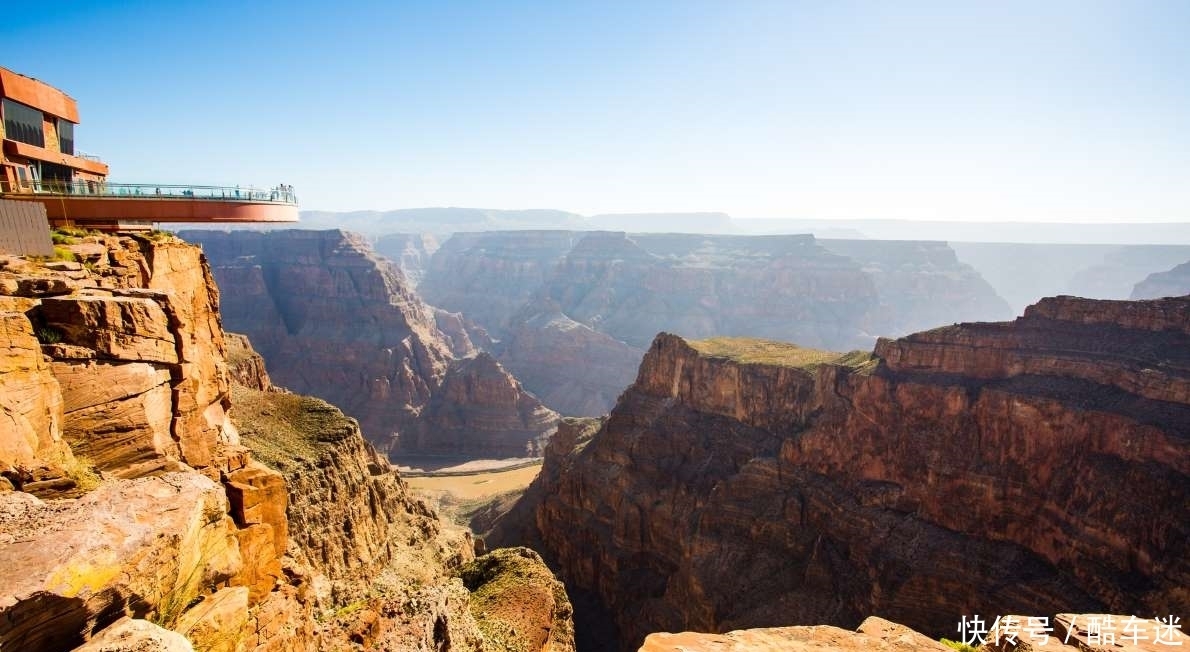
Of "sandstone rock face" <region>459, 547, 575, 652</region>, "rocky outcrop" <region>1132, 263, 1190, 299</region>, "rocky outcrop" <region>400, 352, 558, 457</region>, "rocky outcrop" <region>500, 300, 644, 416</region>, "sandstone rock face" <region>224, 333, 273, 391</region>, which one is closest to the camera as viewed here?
"sandstone rock face" <region>459, 547, 575, 652</region>

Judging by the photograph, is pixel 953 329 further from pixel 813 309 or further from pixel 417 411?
pixel 813 309

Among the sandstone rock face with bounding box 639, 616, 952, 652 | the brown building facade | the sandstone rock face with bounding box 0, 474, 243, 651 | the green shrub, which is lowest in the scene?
the sandstone rock face with bounding box 639, 616, 952, 652

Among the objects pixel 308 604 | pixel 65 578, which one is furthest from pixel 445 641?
pixel 65 578

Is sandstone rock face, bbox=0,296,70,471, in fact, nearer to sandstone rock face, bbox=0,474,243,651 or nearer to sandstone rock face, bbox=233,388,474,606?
sandstone rock face, bbox=0,474,243,651

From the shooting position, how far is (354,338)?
14038 cm

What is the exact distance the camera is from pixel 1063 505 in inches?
1633

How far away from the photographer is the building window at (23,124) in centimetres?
2842

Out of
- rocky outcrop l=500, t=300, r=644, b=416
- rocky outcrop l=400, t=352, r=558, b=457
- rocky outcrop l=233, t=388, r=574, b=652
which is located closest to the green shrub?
rocky outcrop l=233, t=388, r=574, b=652

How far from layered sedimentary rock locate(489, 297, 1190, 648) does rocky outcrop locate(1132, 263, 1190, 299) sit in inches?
6818

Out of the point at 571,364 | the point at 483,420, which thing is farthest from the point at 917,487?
the point at 571,364

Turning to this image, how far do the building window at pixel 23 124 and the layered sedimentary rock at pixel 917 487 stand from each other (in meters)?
48.3

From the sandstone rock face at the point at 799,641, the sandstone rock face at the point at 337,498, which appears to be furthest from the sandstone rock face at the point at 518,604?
the sandstone rock face at the point at 799,641

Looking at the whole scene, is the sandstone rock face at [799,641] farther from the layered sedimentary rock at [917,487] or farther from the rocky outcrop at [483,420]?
the rocky outcrop at [483,420]

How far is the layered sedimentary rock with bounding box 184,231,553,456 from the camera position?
12231 centimetres
